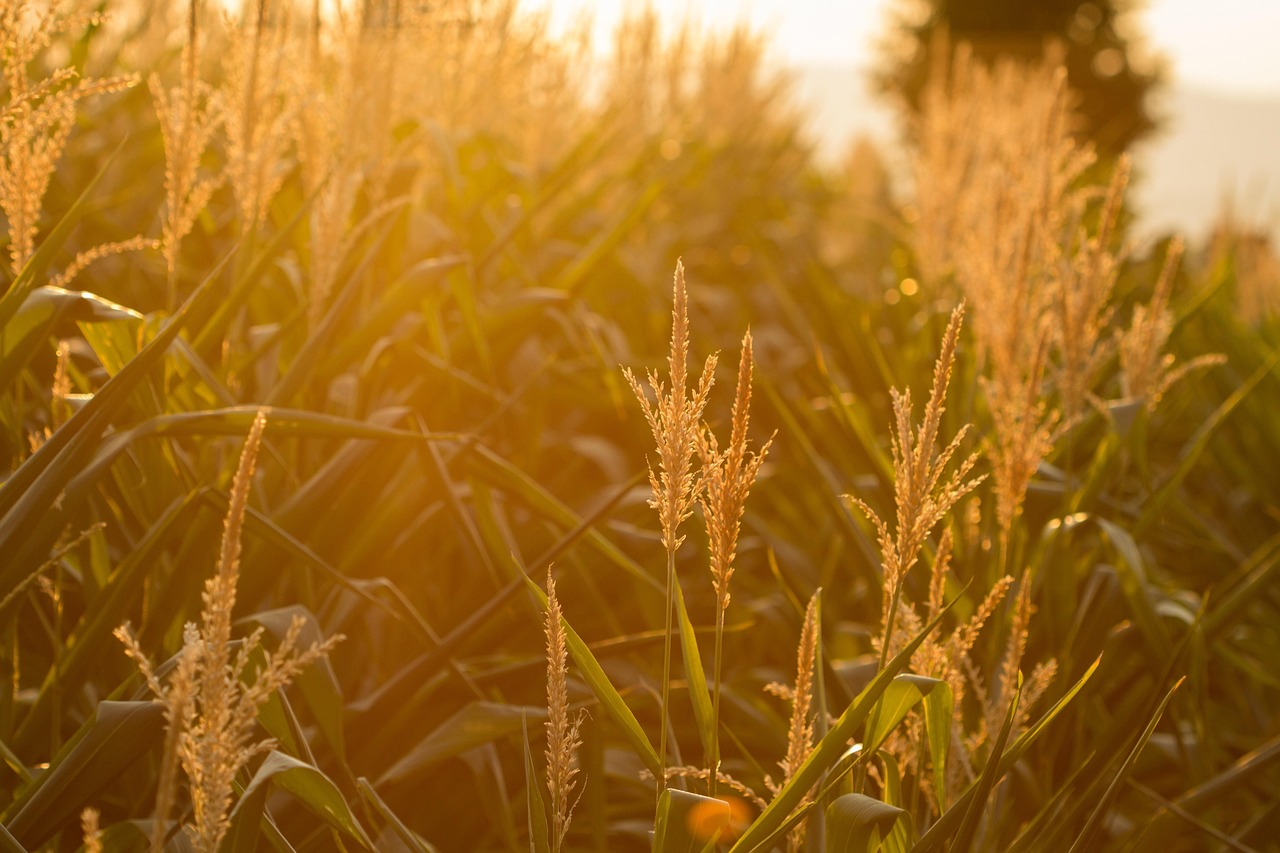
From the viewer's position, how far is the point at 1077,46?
2255cm

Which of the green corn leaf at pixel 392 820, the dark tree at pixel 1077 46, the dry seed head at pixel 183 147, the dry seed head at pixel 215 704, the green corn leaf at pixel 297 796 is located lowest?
the green corn leaf at pixel 392 820

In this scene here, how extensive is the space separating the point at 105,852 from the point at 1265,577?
5.15 ft

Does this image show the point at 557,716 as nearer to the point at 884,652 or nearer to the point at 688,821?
the point at 688,821

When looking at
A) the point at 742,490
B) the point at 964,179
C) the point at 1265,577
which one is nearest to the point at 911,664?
the point at 742,490

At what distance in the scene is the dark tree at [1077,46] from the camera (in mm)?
22281

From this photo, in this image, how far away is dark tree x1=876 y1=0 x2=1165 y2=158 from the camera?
73.1ft

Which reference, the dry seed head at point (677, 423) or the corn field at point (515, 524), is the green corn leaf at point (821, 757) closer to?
the corn field at point (515, 524)

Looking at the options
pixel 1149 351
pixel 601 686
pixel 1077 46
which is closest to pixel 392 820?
pixel 601 686

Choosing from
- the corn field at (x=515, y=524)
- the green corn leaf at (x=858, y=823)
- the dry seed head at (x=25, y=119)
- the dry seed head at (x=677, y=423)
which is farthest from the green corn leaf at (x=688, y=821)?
the dry seed head at (x=25, y=119)

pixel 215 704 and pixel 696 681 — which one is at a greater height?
pixel 215 704

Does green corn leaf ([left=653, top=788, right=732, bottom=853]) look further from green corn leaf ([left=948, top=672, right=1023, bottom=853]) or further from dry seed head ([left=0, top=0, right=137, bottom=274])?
dry seed head ([left=0, top=0, right=137, bottom=274])

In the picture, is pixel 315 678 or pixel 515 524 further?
pixel 515 524

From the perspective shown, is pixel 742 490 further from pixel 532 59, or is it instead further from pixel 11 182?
pixel 532 59

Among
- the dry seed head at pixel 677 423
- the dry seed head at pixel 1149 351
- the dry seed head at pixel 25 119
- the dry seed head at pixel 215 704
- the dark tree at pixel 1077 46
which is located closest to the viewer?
the dry seed head at pixel 215 704
